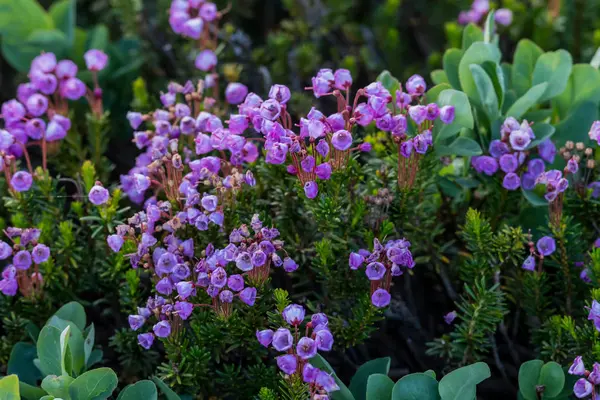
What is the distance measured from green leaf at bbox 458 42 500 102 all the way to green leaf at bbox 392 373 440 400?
24.5 inches

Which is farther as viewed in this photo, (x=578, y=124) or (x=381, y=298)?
(x=578, y=124)

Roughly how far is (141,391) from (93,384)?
0.08 m

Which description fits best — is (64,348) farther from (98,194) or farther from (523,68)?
(523,68)

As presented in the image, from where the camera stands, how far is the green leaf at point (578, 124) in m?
1.58

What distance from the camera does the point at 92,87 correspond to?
215 cm

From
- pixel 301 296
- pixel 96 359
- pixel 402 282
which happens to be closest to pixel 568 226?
pixel 402 282

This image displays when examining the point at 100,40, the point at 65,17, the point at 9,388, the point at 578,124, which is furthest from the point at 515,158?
the point at 65,17

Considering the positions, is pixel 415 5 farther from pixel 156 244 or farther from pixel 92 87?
pixel 156 244

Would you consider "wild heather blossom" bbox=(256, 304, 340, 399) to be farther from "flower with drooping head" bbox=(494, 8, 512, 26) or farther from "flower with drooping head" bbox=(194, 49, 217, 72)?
"flower with drooping head" bbox=(494, 8, 512, 26)

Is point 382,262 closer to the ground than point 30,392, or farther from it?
farther from it

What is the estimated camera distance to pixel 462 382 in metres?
1.20

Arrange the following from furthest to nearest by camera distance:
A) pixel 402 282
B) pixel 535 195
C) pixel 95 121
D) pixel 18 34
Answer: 1. pixel 18 34
2. pixel 95 121
3. pixel 402 282
4. pixel 535 195

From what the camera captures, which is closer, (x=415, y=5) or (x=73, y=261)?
(x=73, y=261)

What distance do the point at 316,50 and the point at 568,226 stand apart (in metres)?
1.11
